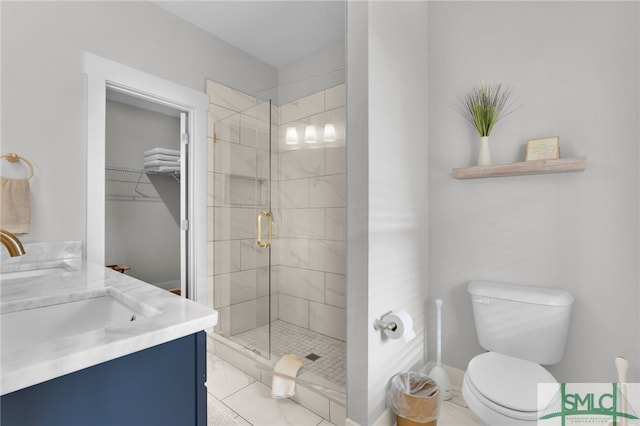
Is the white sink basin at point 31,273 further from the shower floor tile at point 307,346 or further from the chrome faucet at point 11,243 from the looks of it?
the shower floor tile at point 307,346

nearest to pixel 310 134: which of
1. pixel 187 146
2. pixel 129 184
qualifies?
pixel 187 146

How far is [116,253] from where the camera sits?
3.13m

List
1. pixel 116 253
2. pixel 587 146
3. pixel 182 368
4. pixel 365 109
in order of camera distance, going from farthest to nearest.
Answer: pixel 116 253 → pixel 587 146 → pixel 365 109 → pixel 182 368

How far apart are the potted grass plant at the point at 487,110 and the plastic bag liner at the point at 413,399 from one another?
122 centimetres

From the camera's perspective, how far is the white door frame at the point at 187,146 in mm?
1799

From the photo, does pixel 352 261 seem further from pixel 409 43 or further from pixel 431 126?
pixel 409 43

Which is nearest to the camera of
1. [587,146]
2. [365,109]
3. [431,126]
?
[365,109]

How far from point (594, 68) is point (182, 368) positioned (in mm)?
2144

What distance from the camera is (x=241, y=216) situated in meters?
2.37

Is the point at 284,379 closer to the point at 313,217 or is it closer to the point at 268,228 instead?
the point at 268,228

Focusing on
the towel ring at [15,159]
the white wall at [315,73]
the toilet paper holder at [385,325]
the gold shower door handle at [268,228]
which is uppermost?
the white wall at [315,73]

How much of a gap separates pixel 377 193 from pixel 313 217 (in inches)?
49.4

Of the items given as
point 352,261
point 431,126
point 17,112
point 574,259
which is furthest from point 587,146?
point 17,112

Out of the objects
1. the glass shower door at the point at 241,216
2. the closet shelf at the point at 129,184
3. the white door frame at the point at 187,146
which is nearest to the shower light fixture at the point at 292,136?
the glass shower door at the point at 241,216
